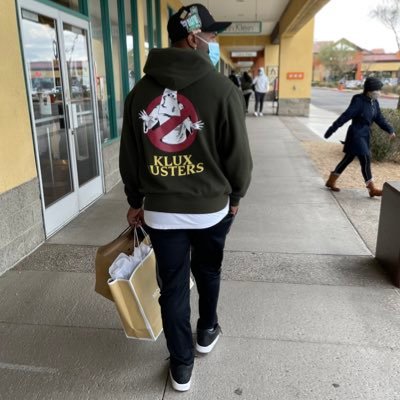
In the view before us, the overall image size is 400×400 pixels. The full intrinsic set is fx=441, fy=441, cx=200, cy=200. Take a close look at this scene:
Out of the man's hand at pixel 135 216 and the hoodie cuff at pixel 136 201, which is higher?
the hoodie cuff at pixel 136 201

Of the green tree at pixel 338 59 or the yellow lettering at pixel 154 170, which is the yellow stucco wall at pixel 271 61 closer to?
the yellow lettering at pixel 154 170

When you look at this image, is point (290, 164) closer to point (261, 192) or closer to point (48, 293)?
point (261, 192)

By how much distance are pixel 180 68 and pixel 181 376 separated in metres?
1.59

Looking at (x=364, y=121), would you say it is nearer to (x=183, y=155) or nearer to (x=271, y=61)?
(x=183, y=155)

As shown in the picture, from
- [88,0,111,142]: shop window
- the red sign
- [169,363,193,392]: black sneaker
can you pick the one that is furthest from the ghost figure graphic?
the red sign

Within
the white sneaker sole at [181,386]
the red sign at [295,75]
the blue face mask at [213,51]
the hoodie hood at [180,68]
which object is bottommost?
the white sneaker sole at [181,386]

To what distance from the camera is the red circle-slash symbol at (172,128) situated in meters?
2.00

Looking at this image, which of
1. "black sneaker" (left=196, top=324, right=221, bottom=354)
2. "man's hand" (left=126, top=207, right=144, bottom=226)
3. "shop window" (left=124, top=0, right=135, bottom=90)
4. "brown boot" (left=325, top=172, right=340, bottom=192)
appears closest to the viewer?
"man's hand" (left=126, top=207, right=144, bottom=226)

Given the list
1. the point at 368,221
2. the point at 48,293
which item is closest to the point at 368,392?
the point at 48,293

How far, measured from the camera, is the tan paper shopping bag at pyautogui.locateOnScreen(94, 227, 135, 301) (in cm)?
247

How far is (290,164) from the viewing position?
8312 mm

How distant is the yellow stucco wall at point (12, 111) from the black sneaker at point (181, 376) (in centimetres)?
228

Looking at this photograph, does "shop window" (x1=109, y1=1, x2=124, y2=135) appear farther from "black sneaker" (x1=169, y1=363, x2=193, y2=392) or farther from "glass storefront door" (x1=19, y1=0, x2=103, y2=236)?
"black sneaker" (x1=169, y1=363, x2=193, y2=392)

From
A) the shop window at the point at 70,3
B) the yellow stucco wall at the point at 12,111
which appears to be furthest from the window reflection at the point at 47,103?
the shop window at the point at 70,3
